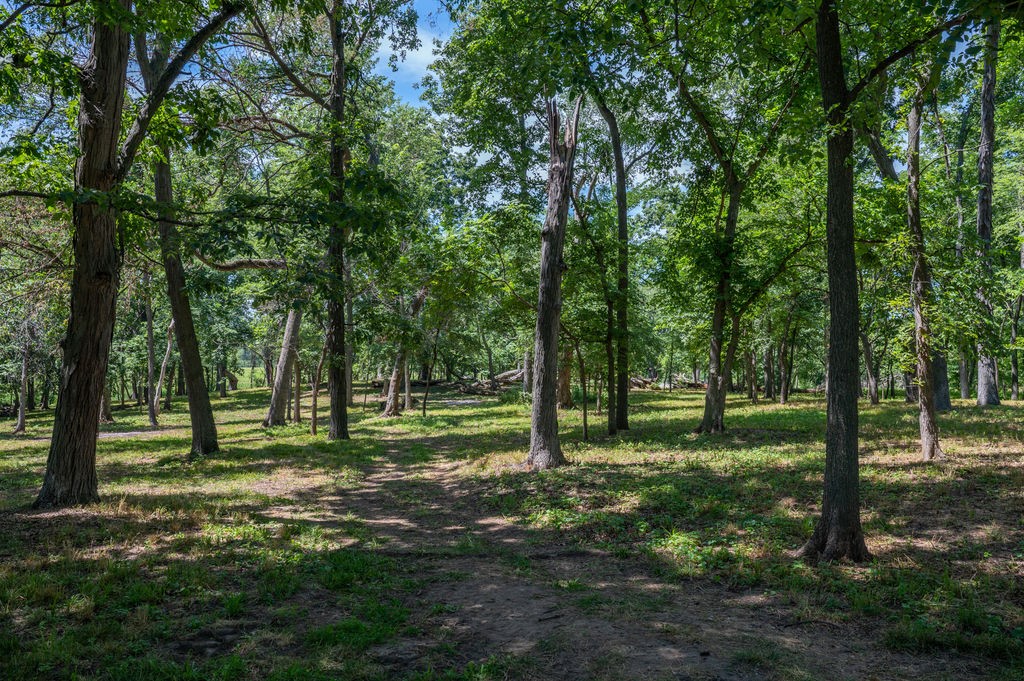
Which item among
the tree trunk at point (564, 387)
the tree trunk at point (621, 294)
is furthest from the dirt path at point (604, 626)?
the tree trunk at point (564, 387)

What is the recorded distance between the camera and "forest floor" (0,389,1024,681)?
4.05 m

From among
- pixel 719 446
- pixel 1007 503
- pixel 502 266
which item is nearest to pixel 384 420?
pixel 502 266

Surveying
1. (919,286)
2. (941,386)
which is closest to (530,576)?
(919,286)

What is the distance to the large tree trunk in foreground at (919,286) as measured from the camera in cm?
905

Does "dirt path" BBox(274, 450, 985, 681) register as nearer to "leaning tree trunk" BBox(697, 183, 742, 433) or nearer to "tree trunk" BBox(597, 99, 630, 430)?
"leaning tree trunk" BBox(697, 183, 742, 433)

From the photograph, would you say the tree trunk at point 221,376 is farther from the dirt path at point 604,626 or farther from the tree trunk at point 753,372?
the dirt path at point 604,626

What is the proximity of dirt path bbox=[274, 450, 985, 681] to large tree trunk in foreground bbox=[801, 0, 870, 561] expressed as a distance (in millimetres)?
1257

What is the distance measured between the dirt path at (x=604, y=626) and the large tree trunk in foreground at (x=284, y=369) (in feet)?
49.1

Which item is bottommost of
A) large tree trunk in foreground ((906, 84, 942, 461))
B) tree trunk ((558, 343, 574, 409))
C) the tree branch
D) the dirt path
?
the dirt path

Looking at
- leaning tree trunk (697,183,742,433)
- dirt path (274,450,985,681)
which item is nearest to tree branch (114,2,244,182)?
dirt path (274,450,985,681)

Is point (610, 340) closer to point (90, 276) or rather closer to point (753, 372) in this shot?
point (90, 276)

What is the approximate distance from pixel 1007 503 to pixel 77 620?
9832 mm

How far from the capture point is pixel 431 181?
26234 millimetres

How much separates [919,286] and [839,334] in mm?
4776
